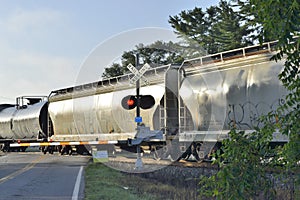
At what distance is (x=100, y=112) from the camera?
21.5 m

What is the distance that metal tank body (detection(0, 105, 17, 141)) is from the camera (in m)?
35.4

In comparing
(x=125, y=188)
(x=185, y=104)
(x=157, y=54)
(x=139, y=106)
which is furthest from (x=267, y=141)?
(x=157, y=54)

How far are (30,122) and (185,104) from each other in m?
16.9

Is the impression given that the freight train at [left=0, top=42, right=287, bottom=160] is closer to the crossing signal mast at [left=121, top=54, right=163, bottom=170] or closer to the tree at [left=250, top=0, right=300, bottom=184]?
the crossing signal mast at [left=121, top=54, right=163, bottom=170]

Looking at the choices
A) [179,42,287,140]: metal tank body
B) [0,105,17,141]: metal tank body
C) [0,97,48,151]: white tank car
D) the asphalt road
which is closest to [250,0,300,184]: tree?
the asphalt road

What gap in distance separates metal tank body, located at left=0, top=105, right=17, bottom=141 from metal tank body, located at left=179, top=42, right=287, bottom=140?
71.3ft

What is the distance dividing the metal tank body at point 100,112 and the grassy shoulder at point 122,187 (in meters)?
2.70

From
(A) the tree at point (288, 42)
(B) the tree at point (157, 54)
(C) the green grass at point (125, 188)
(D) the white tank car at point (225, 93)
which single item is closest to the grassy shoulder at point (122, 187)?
(C) the green grass at point (125, 188)

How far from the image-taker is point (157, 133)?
16.8m

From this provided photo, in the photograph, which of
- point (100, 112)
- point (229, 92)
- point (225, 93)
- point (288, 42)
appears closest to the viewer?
point (288, 42)

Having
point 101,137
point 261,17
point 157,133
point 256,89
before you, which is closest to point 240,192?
point 261,17

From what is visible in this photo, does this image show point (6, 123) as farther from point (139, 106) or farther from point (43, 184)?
point (43, 184)

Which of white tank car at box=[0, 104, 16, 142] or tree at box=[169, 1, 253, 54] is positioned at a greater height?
tree at box=[169, 1, 253, 54]

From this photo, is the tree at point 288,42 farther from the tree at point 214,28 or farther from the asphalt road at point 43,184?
the tree at point 214,28
